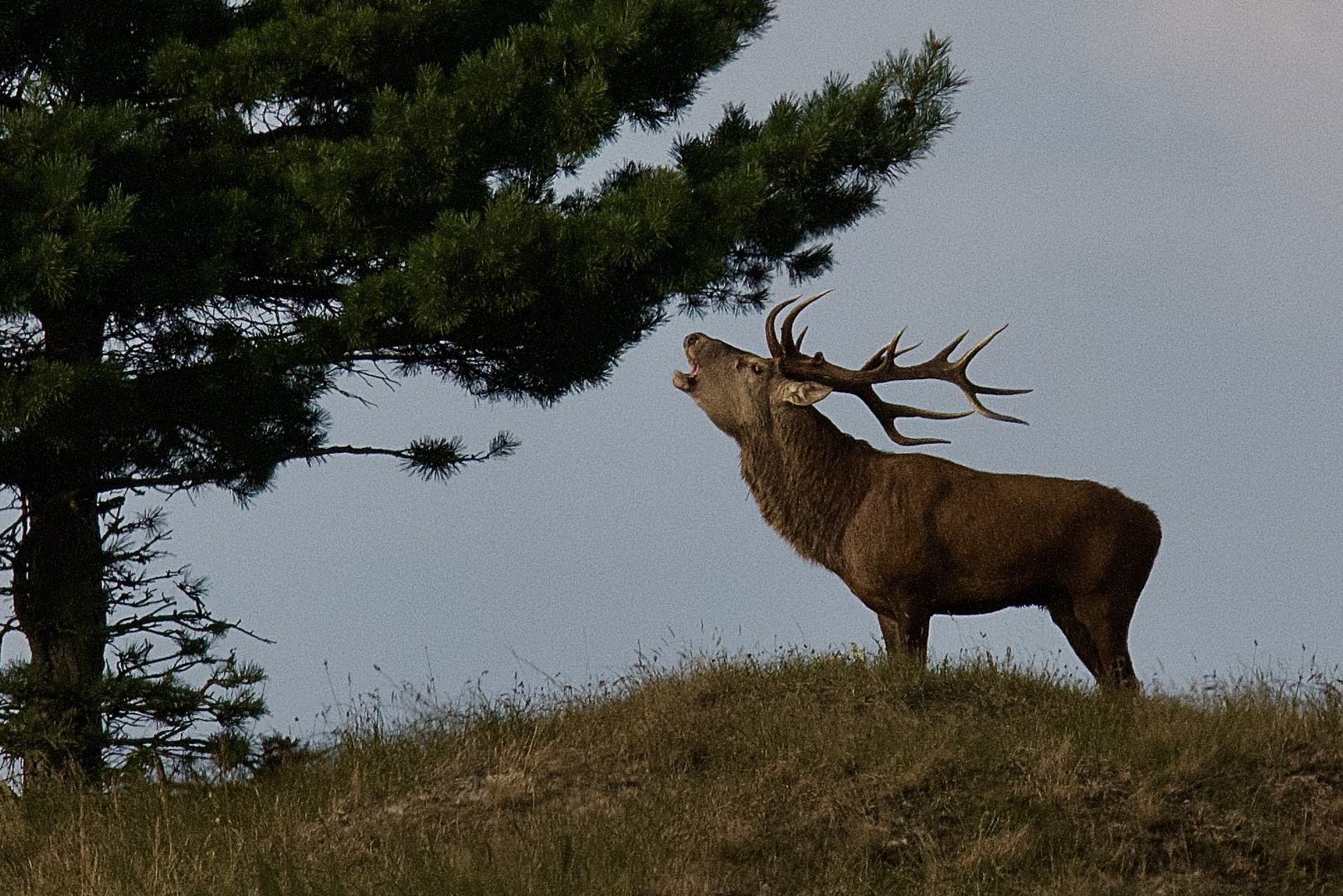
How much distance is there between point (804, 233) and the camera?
36.0ft

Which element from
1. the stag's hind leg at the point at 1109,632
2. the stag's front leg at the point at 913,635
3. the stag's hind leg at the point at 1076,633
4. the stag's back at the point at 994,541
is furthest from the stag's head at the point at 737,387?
the stag's hind leg at the point at 1109,632

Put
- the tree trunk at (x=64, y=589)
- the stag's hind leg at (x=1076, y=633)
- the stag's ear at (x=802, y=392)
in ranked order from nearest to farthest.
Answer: the stag's hind leg at (x=1076, y=633), the stag's ear at (x=802, y=392), the tree trunk at (x=64, y=589)

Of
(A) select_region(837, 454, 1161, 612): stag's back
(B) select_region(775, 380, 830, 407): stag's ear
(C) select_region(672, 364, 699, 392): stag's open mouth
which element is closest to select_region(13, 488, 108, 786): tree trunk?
(C) select_region(672, 364, 699, 392): stag's open mouth

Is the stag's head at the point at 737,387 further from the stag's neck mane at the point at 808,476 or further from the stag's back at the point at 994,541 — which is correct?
the stag's back at the point at 994,541

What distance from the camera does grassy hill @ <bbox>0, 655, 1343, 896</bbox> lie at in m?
6.74

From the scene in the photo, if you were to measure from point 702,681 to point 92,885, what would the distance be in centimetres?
331

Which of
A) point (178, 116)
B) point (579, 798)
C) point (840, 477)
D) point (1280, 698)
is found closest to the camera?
point (579, 798)

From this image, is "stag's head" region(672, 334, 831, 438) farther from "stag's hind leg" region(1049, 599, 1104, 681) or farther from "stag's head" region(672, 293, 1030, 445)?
"stag's hind leg" region(1049, 599, 1104, 681)

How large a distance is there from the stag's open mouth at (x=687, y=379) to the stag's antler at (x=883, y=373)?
1.63ft

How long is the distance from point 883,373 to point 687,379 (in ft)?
4.05

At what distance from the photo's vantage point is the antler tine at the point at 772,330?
9359 millimetres

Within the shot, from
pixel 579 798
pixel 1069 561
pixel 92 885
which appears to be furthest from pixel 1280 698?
pixel 92 885

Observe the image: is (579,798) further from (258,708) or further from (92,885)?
(258,708)

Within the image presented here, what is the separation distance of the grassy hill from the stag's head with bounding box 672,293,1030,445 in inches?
63.1
